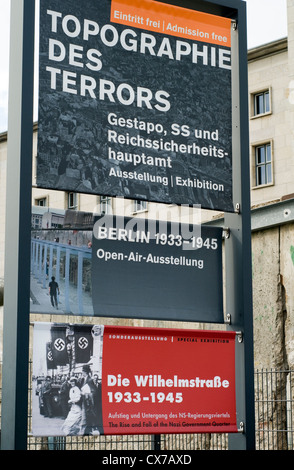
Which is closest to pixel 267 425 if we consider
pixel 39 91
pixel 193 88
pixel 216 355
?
pixel 216 355

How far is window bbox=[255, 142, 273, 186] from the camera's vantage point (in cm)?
4416

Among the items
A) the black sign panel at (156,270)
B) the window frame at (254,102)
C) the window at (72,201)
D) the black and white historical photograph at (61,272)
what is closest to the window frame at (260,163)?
the window frame at (254,102)

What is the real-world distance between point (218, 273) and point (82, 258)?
1.08 meters

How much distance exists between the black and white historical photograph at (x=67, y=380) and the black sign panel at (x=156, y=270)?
0.24 metres

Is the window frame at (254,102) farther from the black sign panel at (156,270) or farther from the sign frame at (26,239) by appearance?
the black sign panel at (156,270)

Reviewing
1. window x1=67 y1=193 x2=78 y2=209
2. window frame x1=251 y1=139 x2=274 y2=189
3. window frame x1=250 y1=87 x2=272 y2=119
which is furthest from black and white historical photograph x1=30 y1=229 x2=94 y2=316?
window x1=67 y1=193 x2=78 y2=209

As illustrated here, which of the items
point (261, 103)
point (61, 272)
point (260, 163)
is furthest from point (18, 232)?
point (260, 163)

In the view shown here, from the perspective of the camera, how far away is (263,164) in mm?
44469

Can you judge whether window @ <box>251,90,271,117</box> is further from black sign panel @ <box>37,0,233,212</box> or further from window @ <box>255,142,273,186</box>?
black sign panel @ <box>37,0,233,212</box>

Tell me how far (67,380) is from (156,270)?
39.9 inches

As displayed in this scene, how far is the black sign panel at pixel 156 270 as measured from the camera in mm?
5566

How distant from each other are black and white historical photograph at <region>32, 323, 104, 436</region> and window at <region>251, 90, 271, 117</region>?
39450 millimetres

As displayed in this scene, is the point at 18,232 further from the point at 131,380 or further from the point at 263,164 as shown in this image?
the point at 263,164

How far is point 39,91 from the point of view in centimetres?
546
